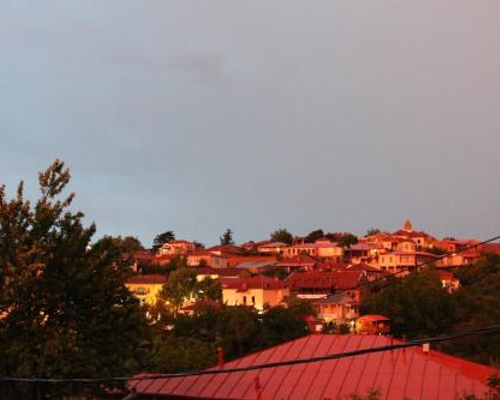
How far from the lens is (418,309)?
46.3 metres

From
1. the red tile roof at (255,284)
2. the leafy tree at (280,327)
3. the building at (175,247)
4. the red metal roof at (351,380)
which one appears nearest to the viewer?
the red metal roof at (351,380)

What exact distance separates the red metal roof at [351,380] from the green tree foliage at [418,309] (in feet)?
99.1

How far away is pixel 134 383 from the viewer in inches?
651

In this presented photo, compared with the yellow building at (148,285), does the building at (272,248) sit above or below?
above

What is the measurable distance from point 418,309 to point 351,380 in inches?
1288

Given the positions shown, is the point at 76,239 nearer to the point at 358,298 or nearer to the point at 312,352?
the point at 312,352

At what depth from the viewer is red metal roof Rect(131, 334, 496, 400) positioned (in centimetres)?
1435

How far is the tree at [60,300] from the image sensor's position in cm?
1470

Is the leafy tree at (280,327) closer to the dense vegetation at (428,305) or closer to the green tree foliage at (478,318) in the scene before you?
the dense vegetation at (428,305)

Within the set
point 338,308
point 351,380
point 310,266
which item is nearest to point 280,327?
point 338,308

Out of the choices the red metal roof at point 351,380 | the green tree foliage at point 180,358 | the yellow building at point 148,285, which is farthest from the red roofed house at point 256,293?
the red metal roof at point 351,380

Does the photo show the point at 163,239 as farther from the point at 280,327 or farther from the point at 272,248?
the point at 280,327

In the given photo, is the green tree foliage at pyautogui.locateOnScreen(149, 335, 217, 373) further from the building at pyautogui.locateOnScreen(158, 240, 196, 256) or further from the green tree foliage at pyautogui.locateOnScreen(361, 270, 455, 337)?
the building at pyautogui.locateOnScreen(158, 240, 196, 256)

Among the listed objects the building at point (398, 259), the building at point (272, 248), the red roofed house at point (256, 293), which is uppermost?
the building at point (272, 248)
